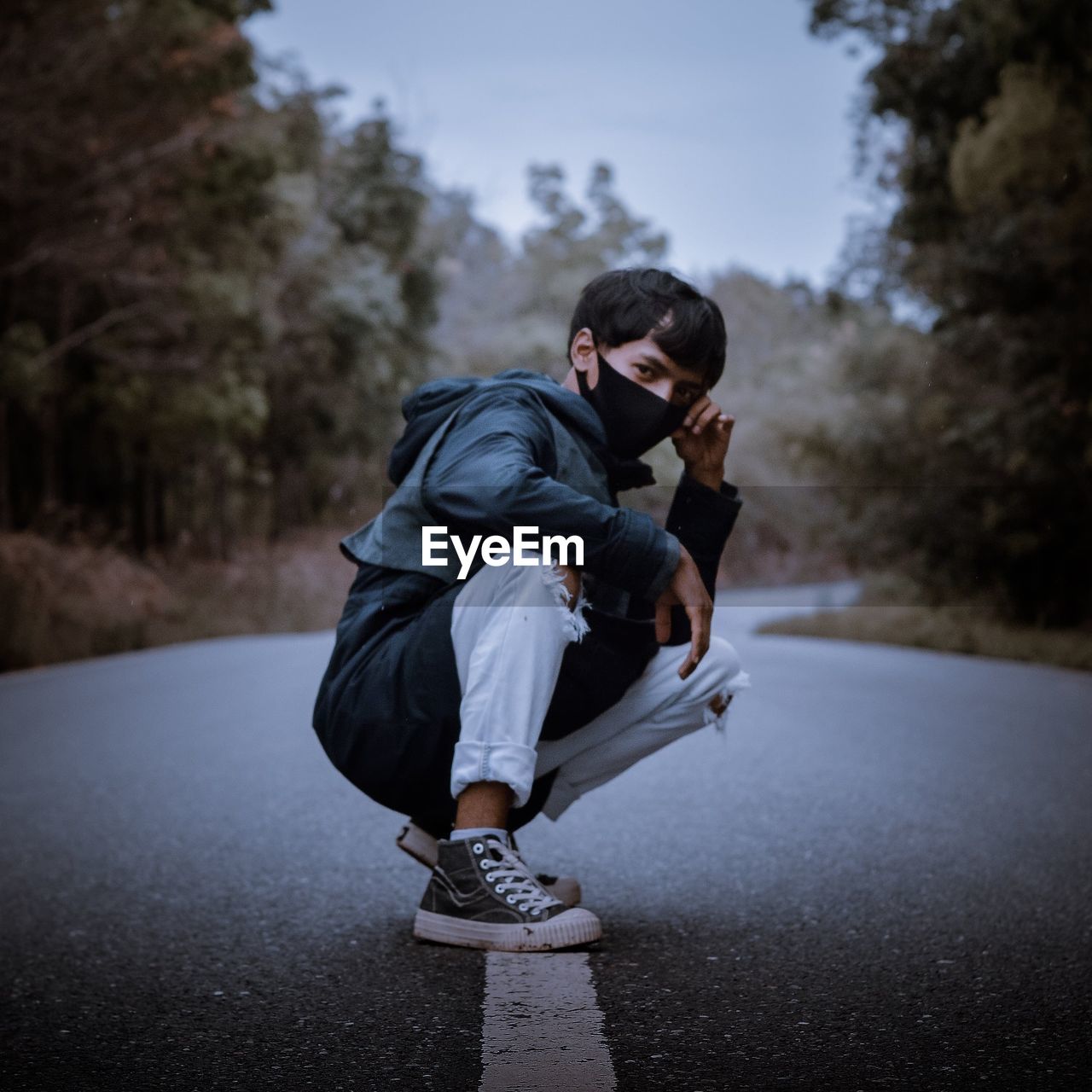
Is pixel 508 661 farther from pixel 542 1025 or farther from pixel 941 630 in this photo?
pixel 941 630

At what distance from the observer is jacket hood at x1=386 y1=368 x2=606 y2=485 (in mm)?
3062

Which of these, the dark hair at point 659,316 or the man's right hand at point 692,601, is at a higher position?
the dark hair at point 659,316

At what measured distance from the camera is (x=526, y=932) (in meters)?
3.19

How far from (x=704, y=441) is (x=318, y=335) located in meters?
28.5

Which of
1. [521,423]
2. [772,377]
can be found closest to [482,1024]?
[521,423]

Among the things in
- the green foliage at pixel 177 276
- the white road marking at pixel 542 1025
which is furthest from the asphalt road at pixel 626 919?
the green foliage at pixel 177 276

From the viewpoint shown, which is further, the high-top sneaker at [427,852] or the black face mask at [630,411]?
the high-top sneaker at [427,852]

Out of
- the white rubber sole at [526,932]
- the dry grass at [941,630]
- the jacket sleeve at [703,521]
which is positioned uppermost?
the jacket sleeve at [703,521]

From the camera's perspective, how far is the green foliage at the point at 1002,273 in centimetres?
1553

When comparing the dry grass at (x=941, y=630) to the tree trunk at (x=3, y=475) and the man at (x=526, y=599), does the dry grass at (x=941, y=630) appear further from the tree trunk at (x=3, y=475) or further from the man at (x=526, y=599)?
the tree trunk at (x=3, y=475)

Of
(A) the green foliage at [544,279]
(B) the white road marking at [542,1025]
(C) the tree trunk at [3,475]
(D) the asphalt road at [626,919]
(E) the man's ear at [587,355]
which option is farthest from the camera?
(A) the green foliage at [544,279]

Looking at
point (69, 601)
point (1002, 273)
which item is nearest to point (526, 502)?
point (69, 601)

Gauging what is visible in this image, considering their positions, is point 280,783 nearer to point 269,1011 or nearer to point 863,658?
point 269,1011

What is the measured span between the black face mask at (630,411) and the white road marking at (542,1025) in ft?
3.55
